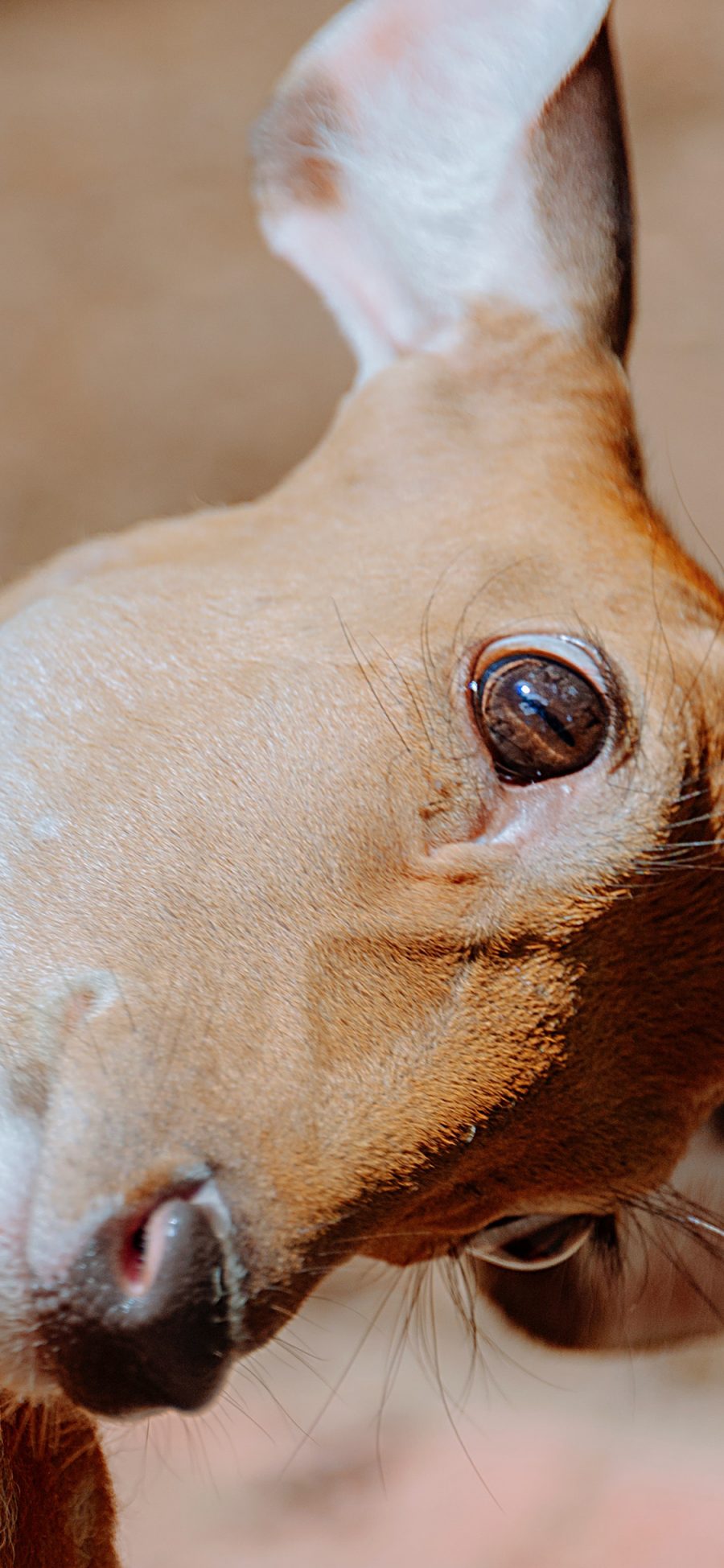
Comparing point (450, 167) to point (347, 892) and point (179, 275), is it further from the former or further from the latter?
point (179, 275)

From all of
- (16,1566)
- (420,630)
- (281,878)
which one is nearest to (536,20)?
(420,630)

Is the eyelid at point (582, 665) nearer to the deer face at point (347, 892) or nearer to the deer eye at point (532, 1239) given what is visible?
the deer face at point (347, 892)

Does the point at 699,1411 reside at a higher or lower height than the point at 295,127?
lower

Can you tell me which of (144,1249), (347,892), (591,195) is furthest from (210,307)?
(144,1249)

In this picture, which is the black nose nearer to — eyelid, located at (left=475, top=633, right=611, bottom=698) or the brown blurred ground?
eyelid, located at (left=475, top=633, right=611, bottom=698)

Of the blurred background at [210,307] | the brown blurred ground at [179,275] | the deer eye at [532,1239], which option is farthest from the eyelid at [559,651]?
the brown blurred ground at [179,275]

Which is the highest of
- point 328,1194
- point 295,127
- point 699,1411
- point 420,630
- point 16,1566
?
point 295,127

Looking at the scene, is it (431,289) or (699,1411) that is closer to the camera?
(431,289)

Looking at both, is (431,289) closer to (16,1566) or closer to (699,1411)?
(16,1566)
